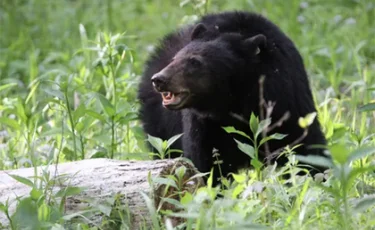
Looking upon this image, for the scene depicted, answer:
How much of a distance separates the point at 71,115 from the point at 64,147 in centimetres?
64

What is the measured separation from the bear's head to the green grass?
0.33 m

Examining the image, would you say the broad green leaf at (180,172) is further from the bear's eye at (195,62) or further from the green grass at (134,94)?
the bear's eye at (195,62)

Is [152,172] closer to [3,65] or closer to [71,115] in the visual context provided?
[71,115]

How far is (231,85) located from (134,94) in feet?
5.65

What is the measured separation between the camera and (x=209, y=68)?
5641 mm

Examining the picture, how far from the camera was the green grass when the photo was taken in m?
4.00

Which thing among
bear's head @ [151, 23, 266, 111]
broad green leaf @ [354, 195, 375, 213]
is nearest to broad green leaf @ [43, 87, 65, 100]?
bear's head @ [151, 23, 266, 111]

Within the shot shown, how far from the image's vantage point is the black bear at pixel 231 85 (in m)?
5.61

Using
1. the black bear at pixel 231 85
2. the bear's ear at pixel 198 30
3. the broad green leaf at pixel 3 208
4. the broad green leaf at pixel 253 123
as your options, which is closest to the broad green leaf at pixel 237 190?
the broad green leaf at pixel 253 123

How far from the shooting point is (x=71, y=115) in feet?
17.5

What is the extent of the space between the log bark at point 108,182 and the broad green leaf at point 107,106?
28.2 inches

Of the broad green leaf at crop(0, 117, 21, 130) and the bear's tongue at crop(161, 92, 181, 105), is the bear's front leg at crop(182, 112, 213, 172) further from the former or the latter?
the broad green leaf at crop(0, 117, 21, 130)

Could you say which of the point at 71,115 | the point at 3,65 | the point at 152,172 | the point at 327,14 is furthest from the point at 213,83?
the point at 327,14

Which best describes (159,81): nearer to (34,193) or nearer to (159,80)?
(159,80)
